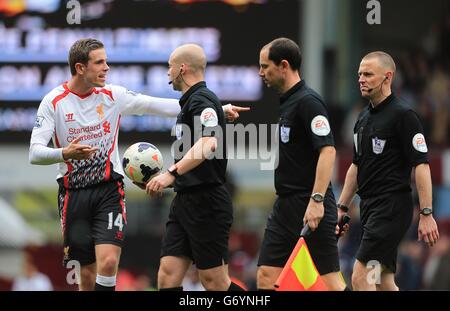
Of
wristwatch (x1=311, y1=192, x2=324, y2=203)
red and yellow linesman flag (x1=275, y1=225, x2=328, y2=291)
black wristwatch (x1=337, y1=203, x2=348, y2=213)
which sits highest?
wristwatch (x1=311, y1=192, x2=324, y2=203)

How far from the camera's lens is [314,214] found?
917cm

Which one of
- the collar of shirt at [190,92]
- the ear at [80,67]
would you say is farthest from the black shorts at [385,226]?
the ear at [80,67]

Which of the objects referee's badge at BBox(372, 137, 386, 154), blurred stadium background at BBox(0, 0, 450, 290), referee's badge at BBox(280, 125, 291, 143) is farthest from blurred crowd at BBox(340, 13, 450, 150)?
referee's badge at BBox(280, 125, 291, 143)

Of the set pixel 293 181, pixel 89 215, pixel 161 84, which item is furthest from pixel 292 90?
pixel 161 84

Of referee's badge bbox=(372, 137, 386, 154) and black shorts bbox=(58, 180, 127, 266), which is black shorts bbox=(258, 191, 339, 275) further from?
black shorts bbox=(58, 180, 127, 266)

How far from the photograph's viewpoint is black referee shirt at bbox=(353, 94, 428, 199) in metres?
9.41

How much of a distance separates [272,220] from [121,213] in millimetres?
1271

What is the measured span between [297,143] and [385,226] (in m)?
0.98

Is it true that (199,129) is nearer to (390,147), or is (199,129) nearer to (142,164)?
(142,164)

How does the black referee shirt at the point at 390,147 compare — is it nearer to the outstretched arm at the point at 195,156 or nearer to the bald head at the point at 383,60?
the bald head at the point at 383,60

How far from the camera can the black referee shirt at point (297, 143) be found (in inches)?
372

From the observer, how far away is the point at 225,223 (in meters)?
9.66

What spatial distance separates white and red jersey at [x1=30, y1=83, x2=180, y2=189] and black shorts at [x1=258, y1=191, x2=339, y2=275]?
4.75 ft

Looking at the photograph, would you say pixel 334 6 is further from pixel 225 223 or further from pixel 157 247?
pixel 225 223
